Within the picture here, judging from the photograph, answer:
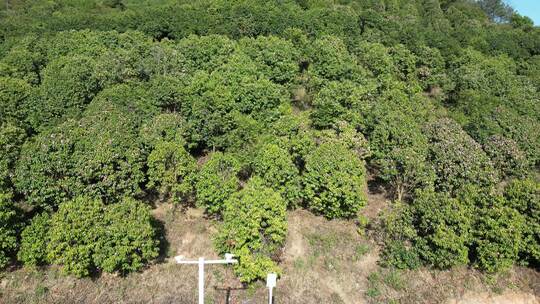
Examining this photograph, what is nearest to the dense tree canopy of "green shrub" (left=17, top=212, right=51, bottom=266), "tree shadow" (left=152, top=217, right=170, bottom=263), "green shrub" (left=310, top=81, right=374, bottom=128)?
"green shrub" (left=17, top=212, right=51, bottom=266)

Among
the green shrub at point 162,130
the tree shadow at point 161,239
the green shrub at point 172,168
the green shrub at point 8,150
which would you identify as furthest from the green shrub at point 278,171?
A: the green shrub at point 8,150

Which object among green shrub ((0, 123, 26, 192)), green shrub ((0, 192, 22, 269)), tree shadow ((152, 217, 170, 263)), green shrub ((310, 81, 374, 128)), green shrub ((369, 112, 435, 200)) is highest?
green shrub ((310, 81, 374, 128))

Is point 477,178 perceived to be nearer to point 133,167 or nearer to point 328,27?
point 133,167

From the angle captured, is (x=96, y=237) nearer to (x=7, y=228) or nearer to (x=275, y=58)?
(x=7, y=228)

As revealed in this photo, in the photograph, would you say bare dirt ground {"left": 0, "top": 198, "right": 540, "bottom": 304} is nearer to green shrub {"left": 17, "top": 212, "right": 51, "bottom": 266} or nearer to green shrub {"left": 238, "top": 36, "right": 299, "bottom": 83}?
green shrub {"left": 17, "top": 212, "right": 51, "bottom": 266}

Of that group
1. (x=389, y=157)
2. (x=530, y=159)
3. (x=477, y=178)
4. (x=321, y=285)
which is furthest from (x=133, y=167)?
(x=530, y=159)

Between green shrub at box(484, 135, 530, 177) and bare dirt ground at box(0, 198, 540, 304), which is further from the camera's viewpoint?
green shrub at box(484, 135, 530, 177)
